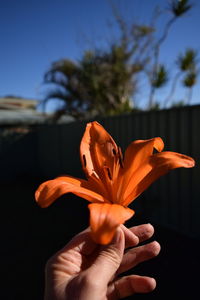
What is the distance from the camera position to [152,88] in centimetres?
1130

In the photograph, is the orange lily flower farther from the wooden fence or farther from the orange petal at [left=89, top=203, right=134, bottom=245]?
the wooden fence

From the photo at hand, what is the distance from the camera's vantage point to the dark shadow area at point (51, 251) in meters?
3.32

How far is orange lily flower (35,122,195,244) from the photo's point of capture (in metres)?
0.90

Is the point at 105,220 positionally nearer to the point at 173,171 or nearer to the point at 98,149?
the point at 98,149

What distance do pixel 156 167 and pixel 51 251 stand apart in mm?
3944

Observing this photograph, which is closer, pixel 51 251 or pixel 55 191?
pixel 55 191

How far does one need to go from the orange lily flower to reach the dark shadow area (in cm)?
268

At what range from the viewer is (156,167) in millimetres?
1115

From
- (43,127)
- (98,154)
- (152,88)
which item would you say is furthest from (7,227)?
(152,88)

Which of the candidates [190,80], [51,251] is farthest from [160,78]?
[51,251]

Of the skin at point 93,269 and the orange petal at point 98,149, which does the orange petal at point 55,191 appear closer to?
the orange petal at point 98,149

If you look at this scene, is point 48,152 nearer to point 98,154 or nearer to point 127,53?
point 127,53

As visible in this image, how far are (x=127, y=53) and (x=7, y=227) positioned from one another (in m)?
11.1

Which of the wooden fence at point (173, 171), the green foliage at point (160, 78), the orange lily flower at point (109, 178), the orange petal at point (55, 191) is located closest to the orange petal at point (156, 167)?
the orange lily flower at point (109, 178)
